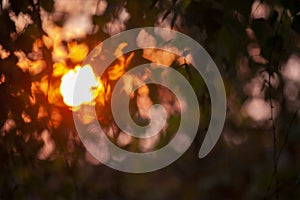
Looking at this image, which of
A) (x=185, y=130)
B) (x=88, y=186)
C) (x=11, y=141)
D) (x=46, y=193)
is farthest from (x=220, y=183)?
(x=11, y=141)

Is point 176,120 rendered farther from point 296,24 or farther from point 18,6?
point 296,24

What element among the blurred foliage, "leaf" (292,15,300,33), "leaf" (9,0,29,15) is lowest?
the blurred foliage

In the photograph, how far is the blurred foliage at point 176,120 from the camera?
790 mm

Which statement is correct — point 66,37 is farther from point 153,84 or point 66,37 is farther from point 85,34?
point 153,84

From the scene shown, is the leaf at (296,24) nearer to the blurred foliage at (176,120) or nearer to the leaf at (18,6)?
the blurred foliage at (176,120)

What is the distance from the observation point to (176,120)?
1.38 meters

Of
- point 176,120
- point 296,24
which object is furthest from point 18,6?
point 176,120

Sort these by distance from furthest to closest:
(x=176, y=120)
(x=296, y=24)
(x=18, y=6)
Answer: (x=176, y=120) → (x=18, y=6) → (x=296, y=24)

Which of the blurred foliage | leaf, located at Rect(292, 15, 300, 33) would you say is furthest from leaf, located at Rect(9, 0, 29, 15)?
leaf, located at Rect(292, 15, 300, 33)

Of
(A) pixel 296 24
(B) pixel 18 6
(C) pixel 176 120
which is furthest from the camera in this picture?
(C) pixel 176 120

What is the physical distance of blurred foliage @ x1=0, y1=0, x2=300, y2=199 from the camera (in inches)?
31.1

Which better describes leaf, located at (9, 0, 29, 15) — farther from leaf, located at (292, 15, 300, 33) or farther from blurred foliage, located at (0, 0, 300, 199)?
leaf, located at (292, 15, 300, 33)

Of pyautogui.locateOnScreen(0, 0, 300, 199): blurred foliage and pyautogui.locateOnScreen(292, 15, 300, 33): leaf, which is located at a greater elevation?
pyautogui.locateOnScreen(292, 15, 300, 33): leaf

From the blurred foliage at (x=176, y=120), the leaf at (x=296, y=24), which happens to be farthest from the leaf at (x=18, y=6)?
the leaf at (x=296, y=24)
